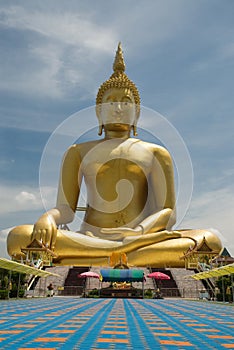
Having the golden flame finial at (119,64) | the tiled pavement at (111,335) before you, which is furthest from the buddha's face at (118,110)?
the tiled pavement at (111,335)

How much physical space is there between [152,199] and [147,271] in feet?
13.3

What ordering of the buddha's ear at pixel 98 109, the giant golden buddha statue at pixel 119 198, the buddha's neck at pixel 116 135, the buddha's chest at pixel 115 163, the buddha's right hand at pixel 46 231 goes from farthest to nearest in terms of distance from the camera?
the buddha's neck at pixel 116 135 → the buddha's ear at pixel 98 109 → the buddha's chest at pixel 115 163 → the giant golden buddha statue at pixel 119 198 → the buddha's right hand at pixel 46 231

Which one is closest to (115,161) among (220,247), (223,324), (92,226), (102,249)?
(92,226)

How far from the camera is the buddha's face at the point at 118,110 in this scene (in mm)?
18188

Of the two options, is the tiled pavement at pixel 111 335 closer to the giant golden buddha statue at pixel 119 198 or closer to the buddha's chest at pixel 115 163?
the giant golden buddha statue at pixel 119 198

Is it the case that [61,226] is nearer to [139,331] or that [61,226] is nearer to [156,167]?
[156,167]

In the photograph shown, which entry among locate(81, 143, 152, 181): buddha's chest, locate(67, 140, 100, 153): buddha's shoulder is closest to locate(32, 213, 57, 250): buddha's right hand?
locate(81, 143, 152, 181): buddha's chest

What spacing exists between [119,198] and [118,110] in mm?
3925

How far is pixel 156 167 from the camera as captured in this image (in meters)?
18.4

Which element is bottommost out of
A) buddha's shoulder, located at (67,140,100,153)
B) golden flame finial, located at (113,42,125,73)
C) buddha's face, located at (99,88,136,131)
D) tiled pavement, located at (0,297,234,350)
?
tiled pavement, located at (0,297,234,350)

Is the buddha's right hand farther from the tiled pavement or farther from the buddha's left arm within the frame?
the tiled pavement

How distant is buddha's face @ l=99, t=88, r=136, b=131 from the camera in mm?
18188

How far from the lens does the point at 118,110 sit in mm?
18141

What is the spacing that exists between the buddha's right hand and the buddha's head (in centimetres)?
533
